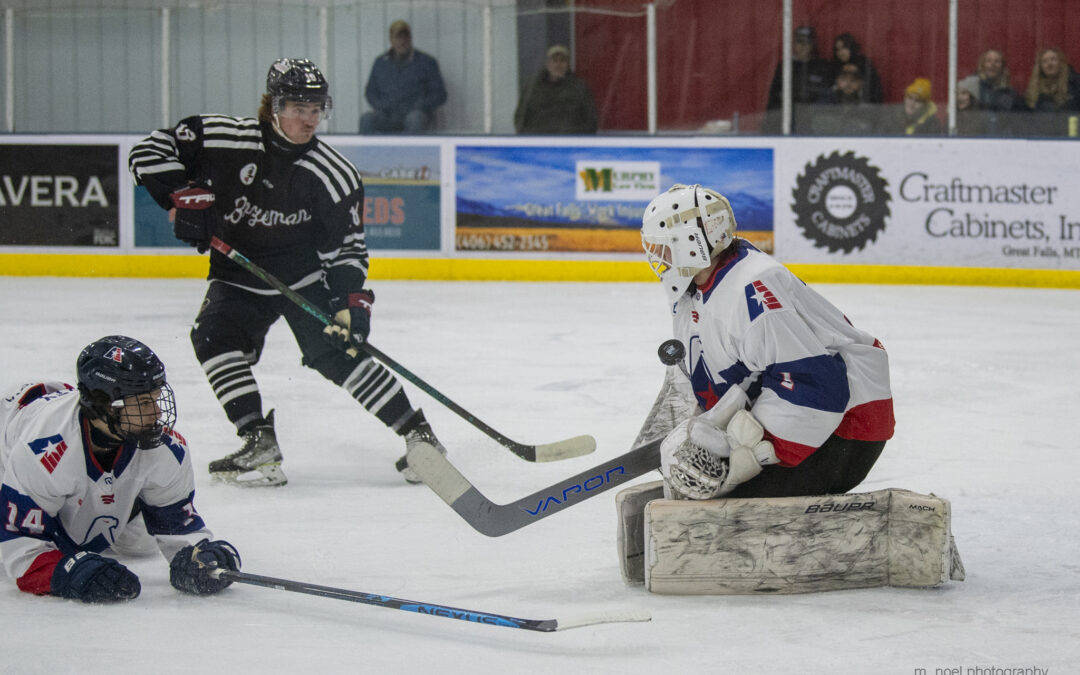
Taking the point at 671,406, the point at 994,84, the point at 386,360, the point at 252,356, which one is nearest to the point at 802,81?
the point at 994,84

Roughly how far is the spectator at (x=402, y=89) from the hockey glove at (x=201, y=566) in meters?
5.85

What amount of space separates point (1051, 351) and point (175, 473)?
160 inches

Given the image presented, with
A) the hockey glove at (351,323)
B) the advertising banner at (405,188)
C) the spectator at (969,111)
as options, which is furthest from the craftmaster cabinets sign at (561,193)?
the hockey glove at (351,323)

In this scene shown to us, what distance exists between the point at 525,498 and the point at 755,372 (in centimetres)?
52

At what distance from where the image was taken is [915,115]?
312 inches

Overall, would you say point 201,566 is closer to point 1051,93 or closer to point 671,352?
point 671,352

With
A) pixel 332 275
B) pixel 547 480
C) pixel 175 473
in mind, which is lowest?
pixel 547 480

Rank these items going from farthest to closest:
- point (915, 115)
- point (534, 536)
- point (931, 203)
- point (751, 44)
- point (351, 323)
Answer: point (751, 44) → point (915, 115) → point (931, 203) → point (351, 323) → point (534, 536)

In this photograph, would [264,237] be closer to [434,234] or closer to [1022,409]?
[1022,409]

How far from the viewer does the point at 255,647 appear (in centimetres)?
221

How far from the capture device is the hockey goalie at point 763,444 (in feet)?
7.85

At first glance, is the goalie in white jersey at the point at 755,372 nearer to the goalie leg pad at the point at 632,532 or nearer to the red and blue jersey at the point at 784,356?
the red and blue jersey at the point at 784,356

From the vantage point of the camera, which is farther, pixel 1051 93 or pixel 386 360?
pixel 1051 93

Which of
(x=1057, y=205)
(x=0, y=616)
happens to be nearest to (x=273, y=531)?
(x=0, y=616)
